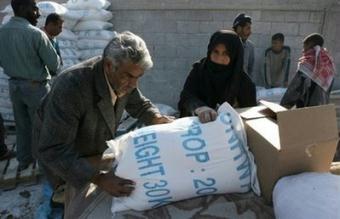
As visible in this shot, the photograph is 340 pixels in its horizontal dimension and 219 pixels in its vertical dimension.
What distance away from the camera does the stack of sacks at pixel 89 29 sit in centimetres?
482

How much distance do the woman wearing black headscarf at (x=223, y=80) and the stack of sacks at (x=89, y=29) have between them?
2740mm

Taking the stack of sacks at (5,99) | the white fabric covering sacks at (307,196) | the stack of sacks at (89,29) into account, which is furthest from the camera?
the stack of sacks at (89,29)

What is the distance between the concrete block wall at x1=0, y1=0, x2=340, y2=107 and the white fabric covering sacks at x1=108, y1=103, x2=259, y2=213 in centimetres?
397

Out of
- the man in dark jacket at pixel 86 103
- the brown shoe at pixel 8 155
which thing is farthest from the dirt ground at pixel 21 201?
the man in dark jacket at pixel 86 103

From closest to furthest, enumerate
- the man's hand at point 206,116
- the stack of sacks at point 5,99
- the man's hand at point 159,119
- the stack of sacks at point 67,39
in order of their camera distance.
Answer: the man's hand at point 206,116
the man's hand at point 159,119
the stack of sacks at point 5,99
the stack of sacks at point 67,39

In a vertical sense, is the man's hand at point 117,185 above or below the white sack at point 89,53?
above

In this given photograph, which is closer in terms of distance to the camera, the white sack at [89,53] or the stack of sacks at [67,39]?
the stack of sacks at [67,39]

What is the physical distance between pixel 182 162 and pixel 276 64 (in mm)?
4016

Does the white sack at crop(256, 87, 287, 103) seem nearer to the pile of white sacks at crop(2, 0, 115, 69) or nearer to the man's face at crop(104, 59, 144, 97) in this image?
the pile of white sacks at crop(2, 0, 115, 69)

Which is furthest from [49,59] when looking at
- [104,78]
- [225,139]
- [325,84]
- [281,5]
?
[281,5]

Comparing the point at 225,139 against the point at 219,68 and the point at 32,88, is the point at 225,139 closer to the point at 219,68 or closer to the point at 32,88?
the point at 219,68

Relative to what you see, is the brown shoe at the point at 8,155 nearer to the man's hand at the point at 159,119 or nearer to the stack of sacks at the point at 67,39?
the stack of sacks at the point at 67,39

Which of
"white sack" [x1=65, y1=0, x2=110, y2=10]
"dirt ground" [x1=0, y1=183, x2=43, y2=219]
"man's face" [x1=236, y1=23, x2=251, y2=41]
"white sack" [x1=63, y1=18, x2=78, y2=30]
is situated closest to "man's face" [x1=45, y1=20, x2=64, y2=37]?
"white sack" [x1=63, y1=18, x2=78, y2=30]

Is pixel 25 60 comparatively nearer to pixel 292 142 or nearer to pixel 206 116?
pixel 206 116
